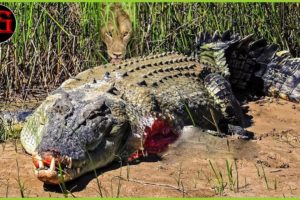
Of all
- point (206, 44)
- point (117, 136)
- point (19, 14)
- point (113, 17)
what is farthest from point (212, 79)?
point (19, 14)

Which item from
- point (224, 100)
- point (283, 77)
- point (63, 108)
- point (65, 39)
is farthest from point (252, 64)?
point (63, 108)

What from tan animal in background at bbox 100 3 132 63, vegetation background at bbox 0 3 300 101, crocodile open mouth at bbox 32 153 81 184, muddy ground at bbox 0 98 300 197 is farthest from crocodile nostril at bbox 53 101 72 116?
tan animal in background at bbox 100 3 132 63

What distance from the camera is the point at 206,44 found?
23.8 feet

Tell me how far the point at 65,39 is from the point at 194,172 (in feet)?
10.0

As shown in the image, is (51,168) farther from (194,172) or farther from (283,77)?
(283,77)

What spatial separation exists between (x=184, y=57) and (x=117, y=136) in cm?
203

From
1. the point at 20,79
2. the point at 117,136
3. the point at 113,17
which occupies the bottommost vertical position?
the point at 117,136

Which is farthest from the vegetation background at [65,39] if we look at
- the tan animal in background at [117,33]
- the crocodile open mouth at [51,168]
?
the crocodile open mouth at [51,168]

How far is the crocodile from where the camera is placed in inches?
168

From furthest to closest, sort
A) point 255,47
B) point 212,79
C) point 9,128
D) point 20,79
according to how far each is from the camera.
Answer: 1. point 255,47
2. point 20,79
3. point 212,79
4. point 9,128

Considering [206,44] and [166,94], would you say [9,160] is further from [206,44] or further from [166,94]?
[206,44]

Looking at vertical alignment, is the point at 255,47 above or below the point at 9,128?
above

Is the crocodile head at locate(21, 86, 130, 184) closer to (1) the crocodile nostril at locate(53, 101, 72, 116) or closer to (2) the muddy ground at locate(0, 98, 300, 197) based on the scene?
(1) the crocodile nostril at locate(53, 101, 72, 116)

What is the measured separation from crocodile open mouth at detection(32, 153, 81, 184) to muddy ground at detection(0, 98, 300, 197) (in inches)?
4.9
